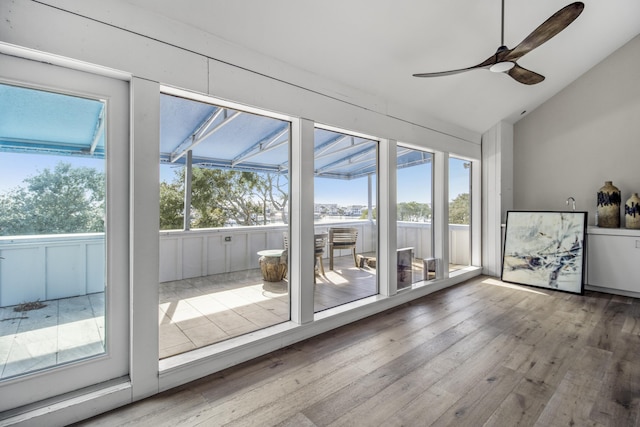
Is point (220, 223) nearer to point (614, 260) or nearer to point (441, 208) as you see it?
point (441, 208)

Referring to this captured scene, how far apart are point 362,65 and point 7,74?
2.57 metres

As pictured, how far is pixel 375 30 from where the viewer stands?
264 centimetres

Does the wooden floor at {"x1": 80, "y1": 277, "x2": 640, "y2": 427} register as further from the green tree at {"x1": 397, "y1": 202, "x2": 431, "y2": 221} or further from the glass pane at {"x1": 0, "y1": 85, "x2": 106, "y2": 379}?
the green tree at {"x1": 397, "y1": 202, "x2": 431, "y2": 221}

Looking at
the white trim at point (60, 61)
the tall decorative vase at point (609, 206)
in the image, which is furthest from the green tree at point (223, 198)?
the tall decorative vase at point (609, 206)

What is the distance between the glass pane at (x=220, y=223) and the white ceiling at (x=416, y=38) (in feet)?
2.08

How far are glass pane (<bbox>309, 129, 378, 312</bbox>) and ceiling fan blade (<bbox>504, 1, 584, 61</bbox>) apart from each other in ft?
5.43

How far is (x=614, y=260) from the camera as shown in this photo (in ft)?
13.5

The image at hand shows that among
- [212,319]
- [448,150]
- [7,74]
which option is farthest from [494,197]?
[7,74]

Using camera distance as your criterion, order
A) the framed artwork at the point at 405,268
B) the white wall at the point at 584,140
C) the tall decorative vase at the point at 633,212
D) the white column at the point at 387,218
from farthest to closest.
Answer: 1. the white wall at the point at 584,140
2. the tall decorative vase at the point at 633,212
3. the framed artwork at the point at 405,268
4. the white column at the point at 387,218

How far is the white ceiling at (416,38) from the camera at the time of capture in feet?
7.30

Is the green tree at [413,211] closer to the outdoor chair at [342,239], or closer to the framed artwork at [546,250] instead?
the outdoor chair at [342,239]

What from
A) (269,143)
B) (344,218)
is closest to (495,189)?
(344,218)

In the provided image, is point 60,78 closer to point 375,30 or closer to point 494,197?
point 375,30

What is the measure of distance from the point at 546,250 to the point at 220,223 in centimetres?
467
